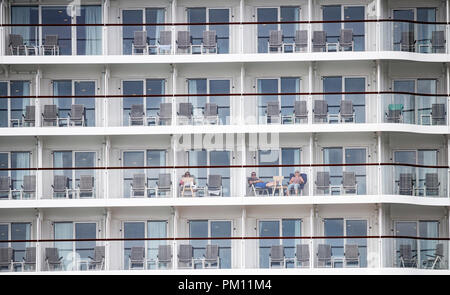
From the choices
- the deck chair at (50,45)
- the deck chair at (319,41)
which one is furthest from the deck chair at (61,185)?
the deck chair at (319,41)

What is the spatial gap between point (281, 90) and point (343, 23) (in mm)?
2967

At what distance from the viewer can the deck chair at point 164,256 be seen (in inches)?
1531

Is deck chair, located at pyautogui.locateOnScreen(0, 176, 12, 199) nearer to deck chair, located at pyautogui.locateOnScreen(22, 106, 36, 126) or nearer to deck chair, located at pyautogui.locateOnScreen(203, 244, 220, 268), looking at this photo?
deck chair, located at pyautogui.locateOnScreen(22, 106, 36, 126)

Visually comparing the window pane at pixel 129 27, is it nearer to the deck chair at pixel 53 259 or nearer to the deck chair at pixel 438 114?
the deck chair at pixel 53 259

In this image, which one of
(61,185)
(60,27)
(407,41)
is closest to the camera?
(61,185)

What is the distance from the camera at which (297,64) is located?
4038 cm

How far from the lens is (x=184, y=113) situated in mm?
39781

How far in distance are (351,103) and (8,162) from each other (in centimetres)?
1124

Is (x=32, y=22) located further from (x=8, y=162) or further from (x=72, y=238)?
(x=72, y=238)

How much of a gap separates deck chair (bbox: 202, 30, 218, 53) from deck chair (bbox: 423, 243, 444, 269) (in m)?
9.43

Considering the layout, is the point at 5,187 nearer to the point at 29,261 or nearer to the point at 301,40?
the point at 29,261

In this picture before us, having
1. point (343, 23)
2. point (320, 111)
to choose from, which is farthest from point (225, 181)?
point (343, 23)
